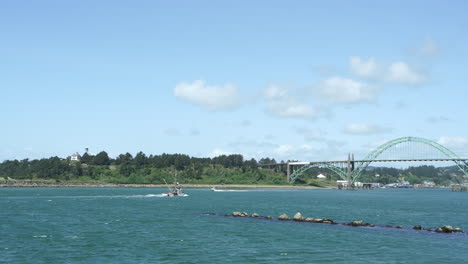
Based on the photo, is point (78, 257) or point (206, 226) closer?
point (78, 257)

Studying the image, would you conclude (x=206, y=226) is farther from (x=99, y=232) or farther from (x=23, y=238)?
(x=23, y=238)

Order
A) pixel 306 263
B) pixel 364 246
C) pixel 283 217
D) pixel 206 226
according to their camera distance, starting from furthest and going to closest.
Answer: pixel 283 217 → pixel 206 226 → pixel 364 246 → pixel 306 263

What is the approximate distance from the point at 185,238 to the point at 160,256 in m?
10.5

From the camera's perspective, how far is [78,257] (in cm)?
3862

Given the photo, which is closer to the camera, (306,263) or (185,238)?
(306,263)

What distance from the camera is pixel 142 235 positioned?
51.6 m

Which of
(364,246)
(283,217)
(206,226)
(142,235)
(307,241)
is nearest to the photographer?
(364,246)

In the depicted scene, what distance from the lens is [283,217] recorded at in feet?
232

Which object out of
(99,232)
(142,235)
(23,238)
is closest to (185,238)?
(142,235)

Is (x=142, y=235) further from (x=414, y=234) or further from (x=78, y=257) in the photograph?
(x=414, y=234)

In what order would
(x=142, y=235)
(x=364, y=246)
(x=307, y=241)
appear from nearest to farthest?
1. (x=364, y=246)
2. (x=307, y=241)
3. (x=142, y=235)

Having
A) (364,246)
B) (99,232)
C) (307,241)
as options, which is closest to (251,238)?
(307,241)

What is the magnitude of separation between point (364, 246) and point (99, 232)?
91.6ft

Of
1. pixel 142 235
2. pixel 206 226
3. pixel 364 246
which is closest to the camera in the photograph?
pixel 364 246
